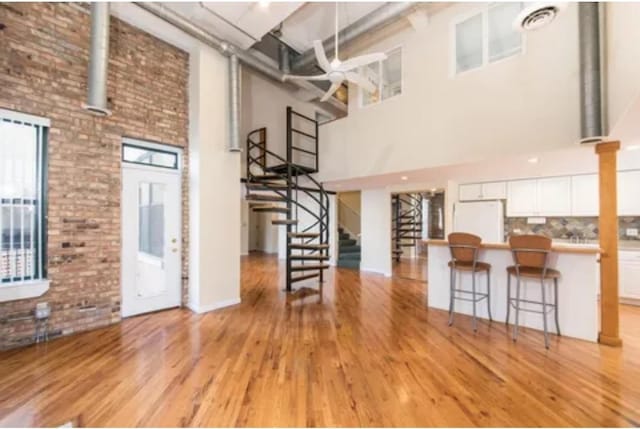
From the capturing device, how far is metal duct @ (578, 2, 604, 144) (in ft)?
10.1

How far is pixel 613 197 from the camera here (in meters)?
3.26

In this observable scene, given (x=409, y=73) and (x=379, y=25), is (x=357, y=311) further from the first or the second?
(x=379, y=25)

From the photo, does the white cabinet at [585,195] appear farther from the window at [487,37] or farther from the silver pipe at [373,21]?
the silver pipe at [373,21]

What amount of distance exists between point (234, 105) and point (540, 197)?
5751mm

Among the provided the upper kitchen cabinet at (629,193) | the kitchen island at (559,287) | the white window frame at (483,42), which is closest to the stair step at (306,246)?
the kitchen island at (559,287)

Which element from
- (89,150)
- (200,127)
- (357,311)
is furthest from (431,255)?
(89,150)

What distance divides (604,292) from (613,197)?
1062 millimetres

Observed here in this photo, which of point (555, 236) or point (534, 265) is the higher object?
point (555, 236)

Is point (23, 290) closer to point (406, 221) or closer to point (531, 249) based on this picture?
point (531, 249)

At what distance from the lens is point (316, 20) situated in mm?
5117

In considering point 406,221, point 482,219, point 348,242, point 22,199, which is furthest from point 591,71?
point 348,242

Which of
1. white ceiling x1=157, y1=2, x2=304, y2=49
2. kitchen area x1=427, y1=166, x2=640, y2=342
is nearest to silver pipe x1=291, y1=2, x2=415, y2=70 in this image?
white ceiling x1=157, y1=2, x2=304, y2=49

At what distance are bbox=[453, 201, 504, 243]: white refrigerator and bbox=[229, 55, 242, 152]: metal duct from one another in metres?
4.65

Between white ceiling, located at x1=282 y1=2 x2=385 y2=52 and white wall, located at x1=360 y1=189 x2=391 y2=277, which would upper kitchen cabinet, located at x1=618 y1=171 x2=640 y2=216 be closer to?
white wall, located at x1=360 y1=189 x2=391 y2=277
